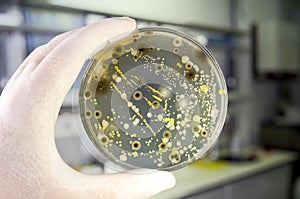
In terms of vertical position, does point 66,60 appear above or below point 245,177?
above

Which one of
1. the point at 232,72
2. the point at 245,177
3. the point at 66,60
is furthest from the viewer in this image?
the point at 232,72

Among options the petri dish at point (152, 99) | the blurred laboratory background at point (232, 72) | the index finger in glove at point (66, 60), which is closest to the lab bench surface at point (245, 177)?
the blurred laboratory background at point (232, 72)

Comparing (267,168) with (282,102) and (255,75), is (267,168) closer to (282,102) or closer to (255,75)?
(255,75)

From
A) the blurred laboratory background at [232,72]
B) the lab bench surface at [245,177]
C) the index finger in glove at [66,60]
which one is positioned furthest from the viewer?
the lab bench surface at [245,177]

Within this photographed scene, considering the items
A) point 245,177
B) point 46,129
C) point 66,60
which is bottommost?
point 245,177

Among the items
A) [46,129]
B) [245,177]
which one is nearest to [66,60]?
[46,129]

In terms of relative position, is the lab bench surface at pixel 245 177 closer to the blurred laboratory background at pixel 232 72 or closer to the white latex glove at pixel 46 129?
the blurred laboratory background at pixel 232 72

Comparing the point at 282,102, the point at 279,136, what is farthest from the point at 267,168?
the point at 282,102

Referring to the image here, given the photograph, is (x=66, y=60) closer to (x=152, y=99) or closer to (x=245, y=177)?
(x=152, y=99)
